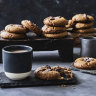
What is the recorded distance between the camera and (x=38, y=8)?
209 centimetres

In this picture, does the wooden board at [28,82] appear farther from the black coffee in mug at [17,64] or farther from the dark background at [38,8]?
the dark background at [38,8]

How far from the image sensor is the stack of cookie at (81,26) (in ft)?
5.78

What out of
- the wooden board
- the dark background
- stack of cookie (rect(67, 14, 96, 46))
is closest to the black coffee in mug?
the wooden board

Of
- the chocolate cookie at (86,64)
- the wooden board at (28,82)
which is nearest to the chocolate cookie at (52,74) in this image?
the wooden board at (28,82)

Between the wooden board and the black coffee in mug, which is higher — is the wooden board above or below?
below

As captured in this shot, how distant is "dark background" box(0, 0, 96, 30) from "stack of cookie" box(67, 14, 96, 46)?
0.32 metres

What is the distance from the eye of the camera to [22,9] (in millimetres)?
2104

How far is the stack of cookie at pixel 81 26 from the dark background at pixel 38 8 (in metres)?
0.32

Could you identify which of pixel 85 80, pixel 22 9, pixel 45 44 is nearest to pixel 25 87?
pixel 85 80

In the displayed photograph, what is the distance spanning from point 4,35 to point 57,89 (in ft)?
1.81

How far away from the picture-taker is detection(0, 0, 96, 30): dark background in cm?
209

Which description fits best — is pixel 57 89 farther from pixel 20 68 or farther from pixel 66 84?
pixel 20 68

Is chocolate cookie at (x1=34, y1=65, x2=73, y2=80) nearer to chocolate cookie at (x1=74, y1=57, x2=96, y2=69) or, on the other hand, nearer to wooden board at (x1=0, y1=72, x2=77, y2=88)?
wooden board at (x1=0, y1=72, x2=77, y2=88)

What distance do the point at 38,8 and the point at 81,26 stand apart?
0.48 m
